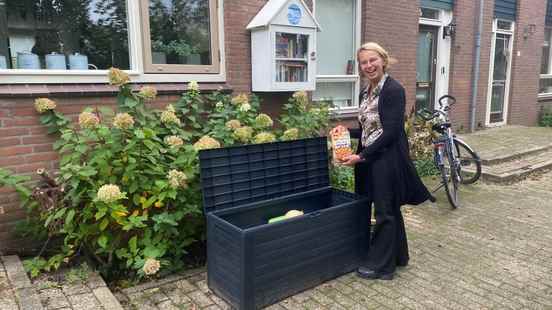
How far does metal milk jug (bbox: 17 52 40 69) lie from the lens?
11.2 feet

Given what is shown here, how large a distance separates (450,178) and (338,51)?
2.55 m

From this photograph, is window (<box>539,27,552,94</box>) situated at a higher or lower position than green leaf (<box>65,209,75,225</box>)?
higher

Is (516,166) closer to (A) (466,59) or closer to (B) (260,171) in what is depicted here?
(A) (466,59)

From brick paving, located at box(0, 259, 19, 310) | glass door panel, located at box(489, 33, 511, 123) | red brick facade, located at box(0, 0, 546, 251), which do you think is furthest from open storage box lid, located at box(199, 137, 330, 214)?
glass door panel, located at box(489, 33, 511, 123)

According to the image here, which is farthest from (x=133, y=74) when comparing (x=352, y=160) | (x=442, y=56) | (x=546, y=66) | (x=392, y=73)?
(x=546, y=66)

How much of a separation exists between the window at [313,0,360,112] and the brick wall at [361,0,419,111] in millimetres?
206

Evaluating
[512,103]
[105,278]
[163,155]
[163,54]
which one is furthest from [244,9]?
[512,103]

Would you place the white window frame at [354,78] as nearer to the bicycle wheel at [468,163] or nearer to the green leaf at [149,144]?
the bicycle wheel at [468,163]

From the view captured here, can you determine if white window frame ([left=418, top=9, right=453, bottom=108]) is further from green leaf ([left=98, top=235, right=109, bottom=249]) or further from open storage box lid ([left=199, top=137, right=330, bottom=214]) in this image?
green leaf ([left=98, top=235, right=109, bottom=249])

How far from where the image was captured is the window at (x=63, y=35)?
342cm

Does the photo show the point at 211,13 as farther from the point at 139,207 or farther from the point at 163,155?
the point at 139,207

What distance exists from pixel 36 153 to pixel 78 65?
87 cm

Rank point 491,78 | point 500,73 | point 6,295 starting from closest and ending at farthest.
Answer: point 6,295 → point 491,78 → point 500,73

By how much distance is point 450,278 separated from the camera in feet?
10.2
